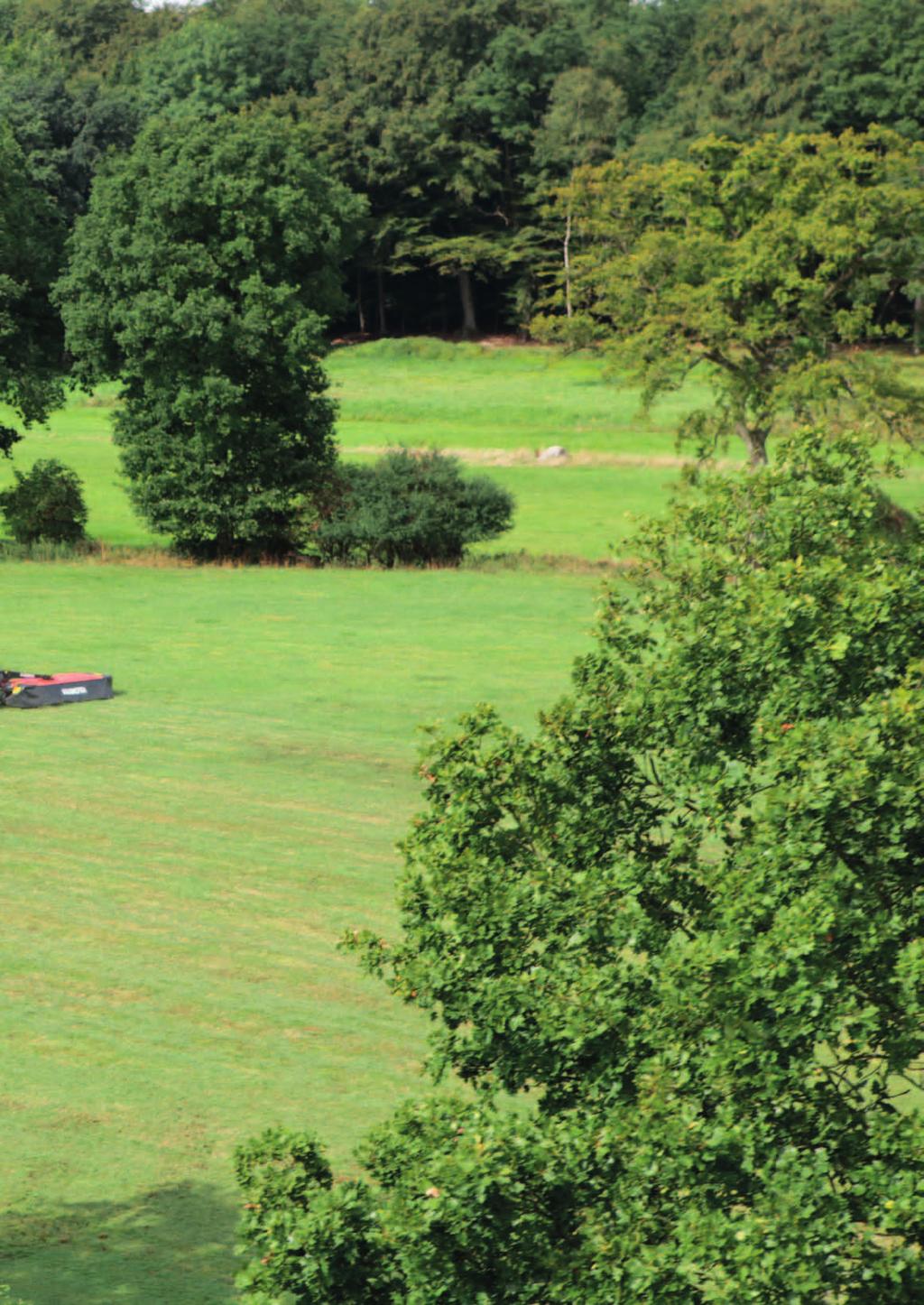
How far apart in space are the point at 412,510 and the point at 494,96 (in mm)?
72054

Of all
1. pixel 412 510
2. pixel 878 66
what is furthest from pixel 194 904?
pixel 878 66

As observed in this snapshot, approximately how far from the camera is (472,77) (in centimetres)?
11356

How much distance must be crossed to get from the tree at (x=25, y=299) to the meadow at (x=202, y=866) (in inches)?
196

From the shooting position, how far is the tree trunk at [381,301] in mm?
112688

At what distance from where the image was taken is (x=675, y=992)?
7664mm

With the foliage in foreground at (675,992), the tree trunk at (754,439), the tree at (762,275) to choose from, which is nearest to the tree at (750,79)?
the tree at (762,275)

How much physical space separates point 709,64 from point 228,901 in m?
103

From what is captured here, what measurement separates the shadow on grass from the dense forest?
91712mm

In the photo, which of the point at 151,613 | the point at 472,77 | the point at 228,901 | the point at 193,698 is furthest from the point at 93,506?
the point at 472,77

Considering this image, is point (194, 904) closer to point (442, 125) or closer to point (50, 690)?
point (50, 690)

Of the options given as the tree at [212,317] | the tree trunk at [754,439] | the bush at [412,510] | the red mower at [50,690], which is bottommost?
the red mower at [50,690]

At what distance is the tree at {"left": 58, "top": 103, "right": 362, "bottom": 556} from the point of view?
154ft

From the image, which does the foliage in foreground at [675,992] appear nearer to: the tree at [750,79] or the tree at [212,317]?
the tree at [212,317]

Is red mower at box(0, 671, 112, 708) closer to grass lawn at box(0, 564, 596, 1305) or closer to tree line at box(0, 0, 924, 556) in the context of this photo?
grass lawn at box(0, 564, 596, 1305)
